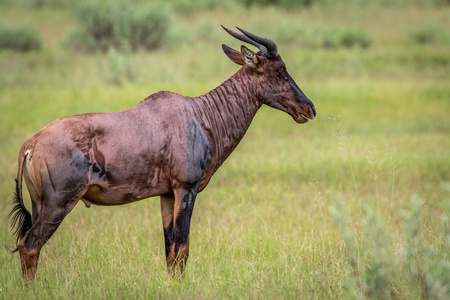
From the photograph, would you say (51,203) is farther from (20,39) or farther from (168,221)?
(20,39)

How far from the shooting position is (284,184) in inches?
412

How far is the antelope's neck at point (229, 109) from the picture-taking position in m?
6.04

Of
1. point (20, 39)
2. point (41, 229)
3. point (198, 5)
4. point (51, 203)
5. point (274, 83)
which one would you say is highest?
point (274, 83)

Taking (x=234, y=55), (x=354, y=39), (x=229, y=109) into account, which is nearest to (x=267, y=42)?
(x=234, y=55)

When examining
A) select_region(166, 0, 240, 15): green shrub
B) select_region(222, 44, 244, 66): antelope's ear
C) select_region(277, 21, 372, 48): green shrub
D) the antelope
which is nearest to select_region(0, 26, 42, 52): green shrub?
select_region(166, 0, 240, 15): green shrub

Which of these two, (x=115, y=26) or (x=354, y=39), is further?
(x=354, y=39)

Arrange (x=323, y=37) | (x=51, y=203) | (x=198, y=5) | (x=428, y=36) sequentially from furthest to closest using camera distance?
(x=198, y=5) → (x=428, y=36) → (x=323, y=37) → (x=51, y=203)

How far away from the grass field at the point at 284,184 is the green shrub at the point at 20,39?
1.10 meters

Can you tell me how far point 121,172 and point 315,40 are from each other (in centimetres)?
2054

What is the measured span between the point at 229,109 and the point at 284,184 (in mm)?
4505

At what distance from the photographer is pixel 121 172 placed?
548 centimetres

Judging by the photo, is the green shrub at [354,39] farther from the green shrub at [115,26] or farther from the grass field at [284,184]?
the green shrub at [115,26]

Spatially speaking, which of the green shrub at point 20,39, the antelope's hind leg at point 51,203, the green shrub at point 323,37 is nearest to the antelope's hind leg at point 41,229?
the antelope's hind leg at point 51,203

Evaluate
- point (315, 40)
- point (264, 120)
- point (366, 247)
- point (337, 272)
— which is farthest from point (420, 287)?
point (315, 40)
